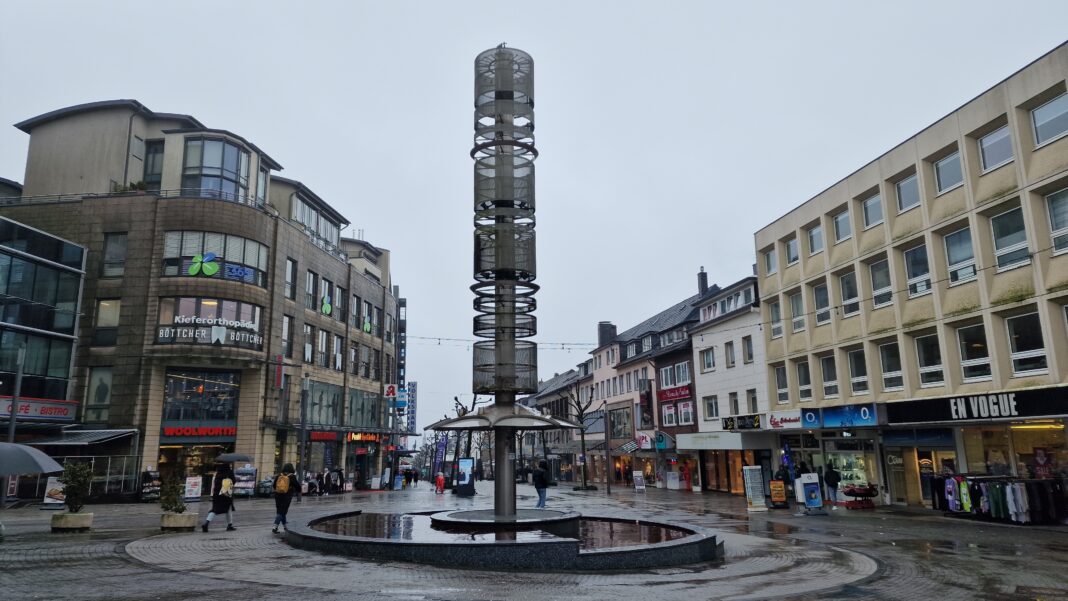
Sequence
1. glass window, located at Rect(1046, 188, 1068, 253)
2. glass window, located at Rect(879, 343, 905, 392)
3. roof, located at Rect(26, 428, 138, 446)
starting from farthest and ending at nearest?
1. roof, located at Rect(26, 428, 138, 446)
2. glass window, located at Rect(879, 343, 905, 392)
3. glass window, located at Rect(1046, 188, 1068, 253)

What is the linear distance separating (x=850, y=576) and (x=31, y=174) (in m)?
48.3

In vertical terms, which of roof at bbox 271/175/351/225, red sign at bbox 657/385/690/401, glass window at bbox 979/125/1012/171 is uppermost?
roof at bbox 271/175/351/225

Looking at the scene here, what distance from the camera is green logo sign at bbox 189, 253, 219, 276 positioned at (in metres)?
36.8

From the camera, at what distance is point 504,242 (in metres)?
18.0

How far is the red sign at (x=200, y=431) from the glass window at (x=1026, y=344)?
35244 mm

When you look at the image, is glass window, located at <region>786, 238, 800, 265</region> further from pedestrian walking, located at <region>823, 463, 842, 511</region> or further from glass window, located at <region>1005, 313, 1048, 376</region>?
glass window, located at <region>1005, 313, 1048, 376</region>

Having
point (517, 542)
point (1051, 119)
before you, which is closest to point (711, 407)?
point (1051, 119)

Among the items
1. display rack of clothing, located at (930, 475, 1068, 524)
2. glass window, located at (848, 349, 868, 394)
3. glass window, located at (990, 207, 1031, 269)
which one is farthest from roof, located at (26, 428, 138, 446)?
glass window, located at (990, 207, 1031, 269)

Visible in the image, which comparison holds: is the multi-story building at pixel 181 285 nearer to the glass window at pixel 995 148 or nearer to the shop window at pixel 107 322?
the shop window at pixel 107 322

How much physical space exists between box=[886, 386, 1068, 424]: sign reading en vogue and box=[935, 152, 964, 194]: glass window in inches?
289

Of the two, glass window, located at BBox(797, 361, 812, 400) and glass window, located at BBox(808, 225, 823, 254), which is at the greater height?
glass window, located at BBox(808, 225, 823, 254)

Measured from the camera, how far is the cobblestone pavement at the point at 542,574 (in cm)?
992

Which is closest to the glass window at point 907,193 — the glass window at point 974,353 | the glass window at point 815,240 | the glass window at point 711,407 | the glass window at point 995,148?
the glass window at point 995,148

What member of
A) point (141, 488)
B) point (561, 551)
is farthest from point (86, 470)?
point (141, 488)
